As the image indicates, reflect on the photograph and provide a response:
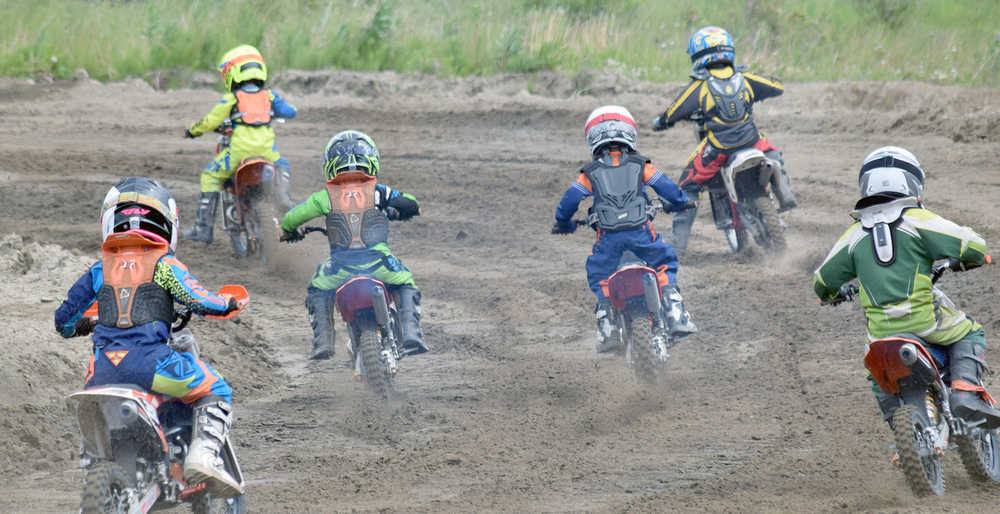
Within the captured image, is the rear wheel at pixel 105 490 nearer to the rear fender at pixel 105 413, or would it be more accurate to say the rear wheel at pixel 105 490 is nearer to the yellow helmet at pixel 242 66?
the rear fender at pixel 105 413

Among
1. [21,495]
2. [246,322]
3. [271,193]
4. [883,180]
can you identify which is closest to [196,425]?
[21,495]

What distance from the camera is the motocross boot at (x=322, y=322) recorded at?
327 inches

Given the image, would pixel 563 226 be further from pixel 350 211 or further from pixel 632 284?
pixel 350 211

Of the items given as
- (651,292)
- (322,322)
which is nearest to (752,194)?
(651,292)

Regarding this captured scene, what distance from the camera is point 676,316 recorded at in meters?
8.59

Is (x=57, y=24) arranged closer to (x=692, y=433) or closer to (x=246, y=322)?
(x=246, y=322)

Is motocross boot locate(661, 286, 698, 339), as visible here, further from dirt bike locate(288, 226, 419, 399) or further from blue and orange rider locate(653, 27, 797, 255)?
blue and orange rider locate(653, 27, 797, 255)

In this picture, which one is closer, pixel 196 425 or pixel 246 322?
pixel 196 425

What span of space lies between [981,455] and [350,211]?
458 centimetres

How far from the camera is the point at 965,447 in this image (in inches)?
241

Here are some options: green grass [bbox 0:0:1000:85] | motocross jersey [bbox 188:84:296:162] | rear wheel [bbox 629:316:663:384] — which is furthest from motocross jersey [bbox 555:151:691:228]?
green grass [bbox 0:0:1000:85]

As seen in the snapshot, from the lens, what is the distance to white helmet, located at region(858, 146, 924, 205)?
20.3ft

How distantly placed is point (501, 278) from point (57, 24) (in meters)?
14.3

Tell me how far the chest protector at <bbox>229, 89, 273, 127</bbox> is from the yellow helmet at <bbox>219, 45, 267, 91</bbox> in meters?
0.15
